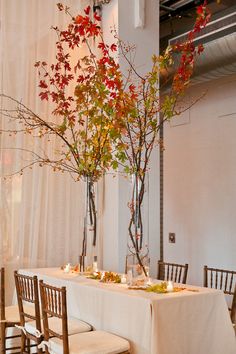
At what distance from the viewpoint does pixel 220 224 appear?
5.81 m

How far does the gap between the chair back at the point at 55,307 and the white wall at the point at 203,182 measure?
3.27 meters

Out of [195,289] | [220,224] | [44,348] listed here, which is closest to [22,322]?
[44,348]

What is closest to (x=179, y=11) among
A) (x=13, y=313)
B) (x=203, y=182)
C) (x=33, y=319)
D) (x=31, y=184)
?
(x=203, y=182)

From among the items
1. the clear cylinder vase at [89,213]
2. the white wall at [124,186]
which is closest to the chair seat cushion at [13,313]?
the clear cylinder vase at [89,213]

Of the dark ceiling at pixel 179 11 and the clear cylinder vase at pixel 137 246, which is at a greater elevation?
the dark ceiling at pixel 179 11

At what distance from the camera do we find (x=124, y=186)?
433 centimetres

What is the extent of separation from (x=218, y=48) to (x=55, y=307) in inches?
102

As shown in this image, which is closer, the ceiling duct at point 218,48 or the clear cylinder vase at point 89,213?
the clear cylinder vase at point 89,213

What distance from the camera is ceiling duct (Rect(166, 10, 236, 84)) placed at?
411cm

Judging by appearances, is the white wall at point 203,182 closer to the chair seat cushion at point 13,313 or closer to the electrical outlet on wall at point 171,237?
the electrical outlet on wall at point 171,237

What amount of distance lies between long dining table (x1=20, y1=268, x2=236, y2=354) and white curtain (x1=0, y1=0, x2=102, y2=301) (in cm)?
110

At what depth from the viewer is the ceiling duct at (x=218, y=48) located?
162 inches

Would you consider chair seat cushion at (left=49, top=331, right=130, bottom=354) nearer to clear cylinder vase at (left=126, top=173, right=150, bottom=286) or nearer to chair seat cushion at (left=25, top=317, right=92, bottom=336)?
chair seat cushion at (left=25, top=317, right=92, bottom=336)

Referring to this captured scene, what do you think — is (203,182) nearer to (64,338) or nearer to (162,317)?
(162,317)
